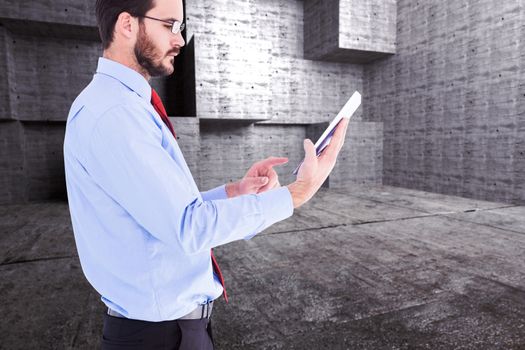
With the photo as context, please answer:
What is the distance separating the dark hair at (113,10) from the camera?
1.07 metres

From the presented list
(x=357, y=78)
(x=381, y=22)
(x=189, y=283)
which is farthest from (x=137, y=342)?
(x=357, y=78)

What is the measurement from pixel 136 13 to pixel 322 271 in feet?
13.4

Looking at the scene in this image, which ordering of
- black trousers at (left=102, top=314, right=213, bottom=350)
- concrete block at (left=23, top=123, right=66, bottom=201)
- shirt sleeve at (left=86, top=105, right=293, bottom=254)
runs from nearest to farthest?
shirt sleeve at (left=86, top=105, right=293, bottom=254), black trousers at (left=102, top=314, right=213, bottom=350), concrete block at (left=23, top=123, right=66, bottom=201)

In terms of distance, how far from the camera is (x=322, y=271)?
4555 mm

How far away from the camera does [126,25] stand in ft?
3.60

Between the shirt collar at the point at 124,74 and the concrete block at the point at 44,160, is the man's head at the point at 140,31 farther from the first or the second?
the concrete block at the point at 44,160

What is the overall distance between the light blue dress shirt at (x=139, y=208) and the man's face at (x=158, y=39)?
2.7 inches

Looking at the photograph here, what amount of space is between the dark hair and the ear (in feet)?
0.04

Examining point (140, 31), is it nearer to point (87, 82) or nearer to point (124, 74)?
point (124, 74)

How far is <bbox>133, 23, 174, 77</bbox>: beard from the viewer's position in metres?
1.12

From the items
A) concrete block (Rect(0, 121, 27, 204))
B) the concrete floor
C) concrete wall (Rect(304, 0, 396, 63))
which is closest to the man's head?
the concrete floor

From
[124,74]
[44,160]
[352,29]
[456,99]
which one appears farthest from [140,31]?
[352,29]

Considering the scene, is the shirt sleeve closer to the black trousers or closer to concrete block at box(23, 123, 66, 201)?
the black trousers

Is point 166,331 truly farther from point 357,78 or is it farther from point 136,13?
point 357,78
